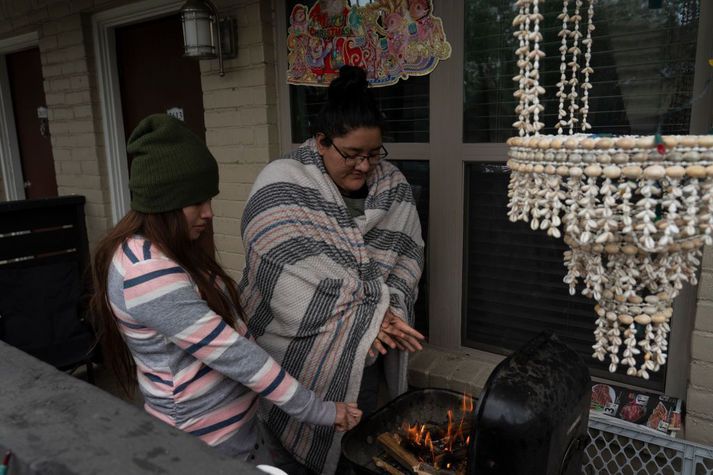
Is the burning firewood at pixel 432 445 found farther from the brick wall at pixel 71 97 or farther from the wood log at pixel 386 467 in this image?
the brick wall at pixel 71 97

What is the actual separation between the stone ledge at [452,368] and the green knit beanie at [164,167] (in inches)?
59.9

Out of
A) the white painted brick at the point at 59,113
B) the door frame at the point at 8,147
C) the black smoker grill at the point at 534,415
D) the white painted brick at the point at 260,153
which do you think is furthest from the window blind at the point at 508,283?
the door frame at the point at 8,147

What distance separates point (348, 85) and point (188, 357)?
108 centimetres

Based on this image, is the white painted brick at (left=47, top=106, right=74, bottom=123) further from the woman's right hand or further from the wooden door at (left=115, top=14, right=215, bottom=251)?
the woman's right hand

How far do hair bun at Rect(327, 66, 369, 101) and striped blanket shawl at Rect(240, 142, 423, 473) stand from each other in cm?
22

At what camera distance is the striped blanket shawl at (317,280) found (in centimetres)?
172

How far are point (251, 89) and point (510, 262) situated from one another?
5.35ft

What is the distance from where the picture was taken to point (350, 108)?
1.81 m

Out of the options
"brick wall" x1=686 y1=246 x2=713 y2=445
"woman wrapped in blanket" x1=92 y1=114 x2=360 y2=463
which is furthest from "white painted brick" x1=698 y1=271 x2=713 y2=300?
"woman wrapped in blanket" x1=92 y1=114 x2=360 y2=463

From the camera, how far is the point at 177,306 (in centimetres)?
123

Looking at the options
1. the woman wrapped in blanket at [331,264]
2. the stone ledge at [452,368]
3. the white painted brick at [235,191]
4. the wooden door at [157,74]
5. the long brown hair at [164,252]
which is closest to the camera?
the long brown hair at [164,252]

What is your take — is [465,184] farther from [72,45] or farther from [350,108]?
[72,45]

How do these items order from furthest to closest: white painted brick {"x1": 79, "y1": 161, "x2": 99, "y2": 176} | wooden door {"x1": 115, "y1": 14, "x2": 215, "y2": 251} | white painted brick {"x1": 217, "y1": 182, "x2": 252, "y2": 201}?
white painted brick {"x1": 79, "y1": 161, "x2": 99, "y2": 176} < wooden door {"x1": 115, "y1": 14, "x2": 215, "y2": 251} < white painted brick {"x1": 217, "y1": 182, "x2": 252, "y2": 201}

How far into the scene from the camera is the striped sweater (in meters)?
1.24
